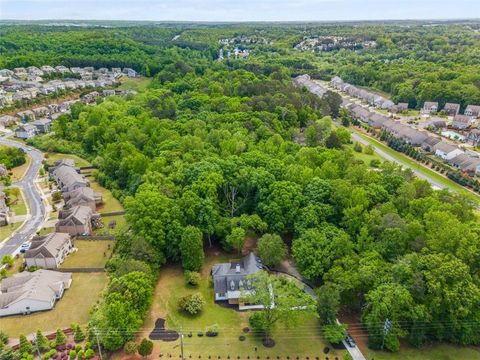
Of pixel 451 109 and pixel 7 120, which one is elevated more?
pixel 7 120

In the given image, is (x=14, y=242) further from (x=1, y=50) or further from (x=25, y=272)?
(x=1, y=50)

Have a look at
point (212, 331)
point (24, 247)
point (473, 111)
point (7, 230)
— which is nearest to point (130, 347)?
point (212, 331)

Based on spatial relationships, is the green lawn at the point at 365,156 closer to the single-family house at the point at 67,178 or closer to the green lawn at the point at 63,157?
the single-family house at the point at 67,178

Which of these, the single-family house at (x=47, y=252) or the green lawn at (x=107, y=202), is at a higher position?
the single-family house at (x=47, y=252)

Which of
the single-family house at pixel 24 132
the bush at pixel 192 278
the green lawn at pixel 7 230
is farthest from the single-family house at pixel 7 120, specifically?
the bush at pixel 192 278

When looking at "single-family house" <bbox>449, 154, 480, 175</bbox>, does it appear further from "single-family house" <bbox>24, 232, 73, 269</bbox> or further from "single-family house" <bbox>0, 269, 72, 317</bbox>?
"single-family house" <bbox>0, 269, 72, 317</bbox>

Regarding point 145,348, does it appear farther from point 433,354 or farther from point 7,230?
point 7,230

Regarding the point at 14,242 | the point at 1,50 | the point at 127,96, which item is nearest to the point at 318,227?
the point at 14,242
